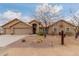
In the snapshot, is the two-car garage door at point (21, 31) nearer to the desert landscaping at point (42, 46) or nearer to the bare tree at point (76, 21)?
the desert landscaping at point (42, 46)

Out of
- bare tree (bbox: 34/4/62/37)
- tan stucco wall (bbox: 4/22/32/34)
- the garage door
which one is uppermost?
bare tree (bbox: 34/4/62/37)

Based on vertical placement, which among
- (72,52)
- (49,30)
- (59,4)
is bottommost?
(72,52)

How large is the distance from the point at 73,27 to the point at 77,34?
8 centimetres

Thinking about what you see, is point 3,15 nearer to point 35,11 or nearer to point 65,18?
point 35,11

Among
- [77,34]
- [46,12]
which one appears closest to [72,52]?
[77,34]

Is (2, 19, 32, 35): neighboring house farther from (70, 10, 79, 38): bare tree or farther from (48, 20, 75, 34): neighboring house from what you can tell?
(70, 10, 79, 38): bare tree

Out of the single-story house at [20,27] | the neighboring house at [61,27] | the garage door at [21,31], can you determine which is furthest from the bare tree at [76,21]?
the garage door at [21,31]

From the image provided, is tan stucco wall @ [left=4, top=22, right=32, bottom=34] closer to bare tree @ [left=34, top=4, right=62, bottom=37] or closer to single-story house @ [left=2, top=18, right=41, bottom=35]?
single-story house @ [left=2, top=18, right=41, bottom=35]

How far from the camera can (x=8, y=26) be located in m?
3.56

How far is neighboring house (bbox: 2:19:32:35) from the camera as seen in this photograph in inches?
140

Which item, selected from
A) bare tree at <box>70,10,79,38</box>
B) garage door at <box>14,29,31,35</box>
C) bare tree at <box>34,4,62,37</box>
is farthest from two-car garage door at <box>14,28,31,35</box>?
bare tree at <box>70,10,79,38</box>

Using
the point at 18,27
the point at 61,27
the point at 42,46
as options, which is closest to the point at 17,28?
the point at 18,27

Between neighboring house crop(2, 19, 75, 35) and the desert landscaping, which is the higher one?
neighboring house crop(2, 19, 75, 35)

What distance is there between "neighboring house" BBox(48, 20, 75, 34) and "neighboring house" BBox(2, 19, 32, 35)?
22 centimetres
